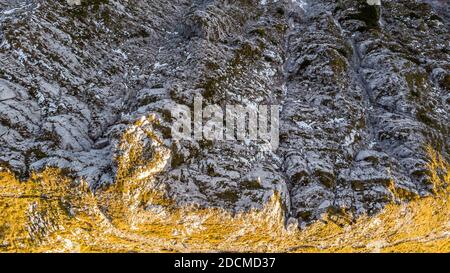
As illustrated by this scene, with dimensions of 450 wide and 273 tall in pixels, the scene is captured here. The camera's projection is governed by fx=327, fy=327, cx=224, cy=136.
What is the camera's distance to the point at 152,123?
11602 mm

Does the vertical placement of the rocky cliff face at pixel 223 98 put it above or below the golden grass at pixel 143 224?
above

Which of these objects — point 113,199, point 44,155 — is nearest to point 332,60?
point 113,199

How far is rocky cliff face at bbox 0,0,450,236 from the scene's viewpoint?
36.4 feet

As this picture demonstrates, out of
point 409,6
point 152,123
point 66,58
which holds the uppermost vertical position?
point 409,6

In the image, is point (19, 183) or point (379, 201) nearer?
point (19, 183)

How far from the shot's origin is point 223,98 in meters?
13.3

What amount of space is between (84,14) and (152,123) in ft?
24.3

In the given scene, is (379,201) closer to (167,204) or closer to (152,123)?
(167,204)

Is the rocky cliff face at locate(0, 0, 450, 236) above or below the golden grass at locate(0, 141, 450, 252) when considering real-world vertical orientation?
above

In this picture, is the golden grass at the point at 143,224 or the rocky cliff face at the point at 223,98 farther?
the rocky cliff face at the point at 223,98

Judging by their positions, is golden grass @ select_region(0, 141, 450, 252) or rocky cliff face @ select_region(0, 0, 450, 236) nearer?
golden grass @ select_region(0, 141, 450, 252)

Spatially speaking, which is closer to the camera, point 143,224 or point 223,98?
point 143,224

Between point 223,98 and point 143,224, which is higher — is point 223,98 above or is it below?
above

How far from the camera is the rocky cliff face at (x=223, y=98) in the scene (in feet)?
36.4
